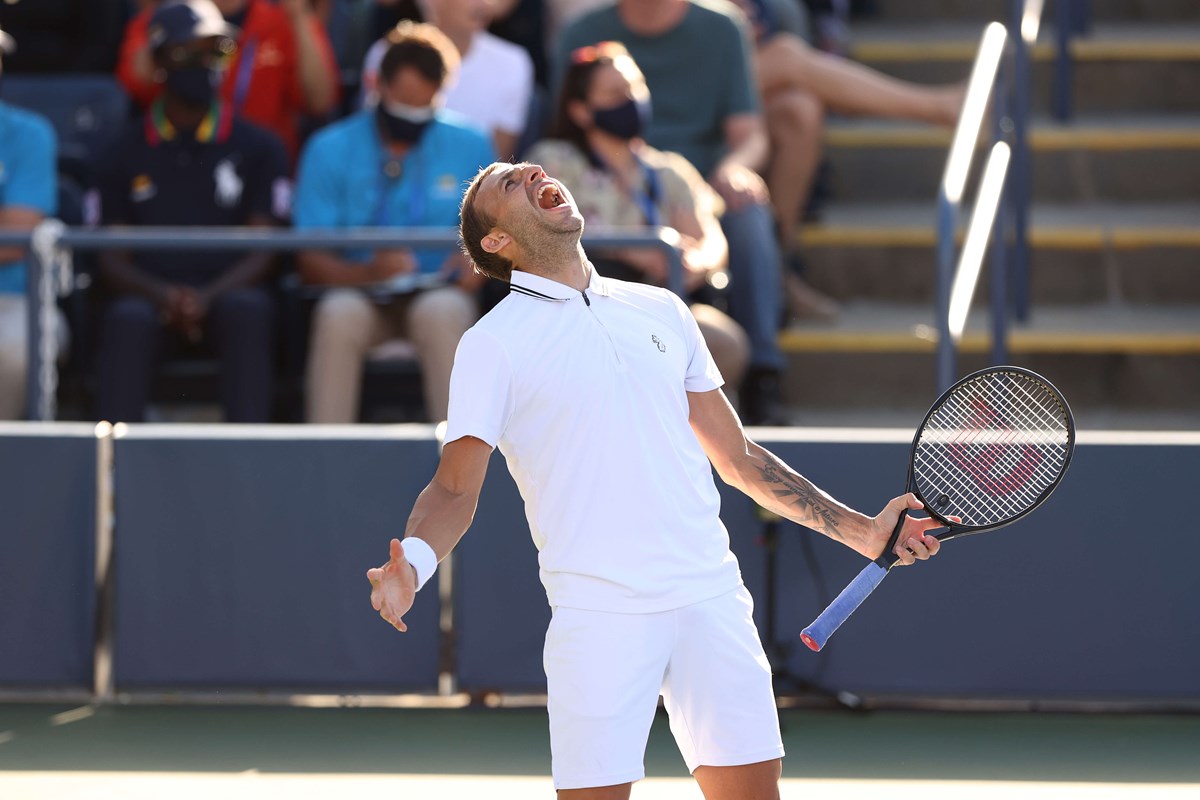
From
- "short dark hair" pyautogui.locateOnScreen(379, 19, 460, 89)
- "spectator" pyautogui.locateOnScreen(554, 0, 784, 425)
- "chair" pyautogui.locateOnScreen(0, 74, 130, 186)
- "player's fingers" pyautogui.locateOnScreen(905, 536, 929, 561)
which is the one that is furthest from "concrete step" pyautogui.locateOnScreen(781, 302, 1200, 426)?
"player's fingers" pyautogui.locateOnScreen(905, 536, 929, 561)

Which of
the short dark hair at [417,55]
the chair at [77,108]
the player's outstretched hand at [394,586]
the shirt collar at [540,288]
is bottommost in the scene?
the player's outstretched hand at [394,586]

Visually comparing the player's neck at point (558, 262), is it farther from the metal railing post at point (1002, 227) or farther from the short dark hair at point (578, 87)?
the metal railing post at point (1002, 227)

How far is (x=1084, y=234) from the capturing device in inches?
350

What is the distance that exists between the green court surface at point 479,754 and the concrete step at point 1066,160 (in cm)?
401

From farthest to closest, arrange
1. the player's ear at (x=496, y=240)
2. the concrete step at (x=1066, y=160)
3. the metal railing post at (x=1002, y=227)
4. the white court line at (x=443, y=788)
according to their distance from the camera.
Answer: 1. the concrete step at (x=1066, y=160)
2. the metal railing post at (x=1002, y=227)
3. the white court line at (x=443, y=788)
4. the player's ear at (x=496, y=240)

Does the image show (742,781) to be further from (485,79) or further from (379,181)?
(485,79)

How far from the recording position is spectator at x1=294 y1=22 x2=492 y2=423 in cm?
739

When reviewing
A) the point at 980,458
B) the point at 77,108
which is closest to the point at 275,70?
the point at 77,108

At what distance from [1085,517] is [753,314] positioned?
199 cm

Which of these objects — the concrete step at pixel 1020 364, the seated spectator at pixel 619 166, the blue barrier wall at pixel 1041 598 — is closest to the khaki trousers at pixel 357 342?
the seated spectator at pixel 619 166

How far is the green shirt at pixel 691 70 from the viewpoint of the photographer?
8398mm

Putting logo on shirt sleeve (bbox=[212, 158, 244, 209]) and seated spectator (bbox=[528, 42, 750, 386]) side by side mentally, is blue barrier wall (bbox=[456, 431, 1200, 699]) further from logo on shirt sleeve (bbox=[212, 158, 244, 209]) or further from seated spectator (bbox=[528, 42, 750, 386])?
logo on shirt sleeve (bbox=[212, 158, 244, 209])

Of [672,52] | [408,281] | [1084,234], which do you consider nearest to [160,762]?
[408,281]

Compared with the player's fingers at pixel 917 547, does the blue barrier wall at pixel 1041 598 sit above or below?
below
